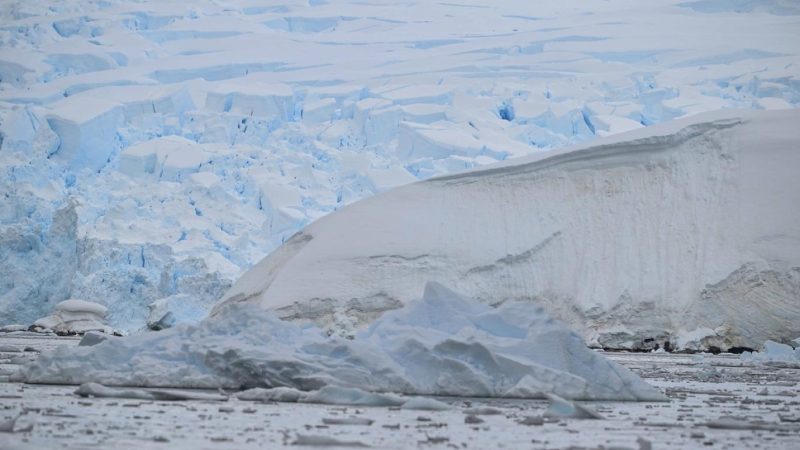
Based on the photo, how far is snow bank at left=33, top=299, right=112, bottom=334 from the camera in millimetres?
21062

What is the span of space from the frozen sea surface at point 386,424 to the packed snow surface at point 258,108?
46.6 ft

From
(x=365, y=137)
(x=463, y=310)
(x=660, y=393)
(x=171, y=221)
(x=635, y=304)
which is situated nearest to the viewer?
(x=660, y=393)

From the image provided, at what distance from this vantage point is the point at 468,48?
37688mm

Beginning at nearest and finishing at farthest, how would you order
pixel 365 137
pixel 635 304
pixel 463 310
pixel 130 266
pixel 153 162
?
pixel 463 310
pixel 635 304
pixel 130 266
pixel 153 162
pixel 365 137

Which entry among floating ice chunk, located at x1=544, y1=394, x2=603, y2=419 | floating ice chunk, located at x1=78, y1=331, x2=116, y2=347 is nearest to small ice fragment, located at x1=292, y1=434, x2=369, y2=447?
floating ice chunk, located at x1=544, y1=394, x2=603, y2=419

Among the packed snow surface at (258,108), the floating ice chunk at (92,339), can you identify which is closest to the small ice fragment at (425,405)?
the floating ice chunk at (92,339)

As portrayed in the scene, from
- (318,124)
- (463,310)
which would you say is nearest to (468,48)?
(318,124)

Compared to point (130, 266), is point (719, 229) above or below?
above

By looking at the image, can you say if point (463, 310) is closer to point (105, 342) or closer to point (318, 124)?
point (105, 342)

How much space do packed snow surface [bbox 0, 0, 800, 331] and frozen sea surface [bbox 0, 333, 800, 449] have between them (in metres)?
14.2

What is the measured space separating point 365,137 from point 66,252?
865 cm

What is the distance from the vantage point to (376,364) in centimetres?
779

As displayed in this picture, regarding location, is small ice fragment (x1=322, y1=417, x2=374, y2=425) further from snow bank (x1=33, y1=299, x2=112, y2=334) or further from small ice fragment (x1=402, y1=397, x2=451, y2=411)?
snow bank (x1=33, y1=299, x2=112, y2=334)

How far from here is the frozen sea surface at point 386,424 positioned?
185 inches
